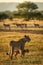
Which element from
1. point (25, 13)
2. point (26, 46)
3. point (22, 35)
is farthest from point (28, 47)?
point (25, 13)

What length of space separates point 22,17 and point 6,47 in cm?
37

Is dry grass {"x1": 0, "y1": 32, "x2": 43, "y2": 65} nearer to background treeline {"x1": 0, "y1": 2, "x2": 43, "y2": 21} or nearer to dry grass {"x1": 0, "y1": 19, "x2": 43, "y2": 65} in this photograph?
dry grass {"x1": 0, "y1": 19, "x2": 43, "y2": 65}

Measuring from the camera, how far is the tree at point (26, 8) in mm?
1626

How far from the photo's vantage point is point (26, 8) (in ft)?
5.33

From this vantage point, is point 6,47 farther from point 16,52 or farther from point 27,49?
point 27,49

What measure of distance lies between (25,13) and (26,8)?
0.19ft

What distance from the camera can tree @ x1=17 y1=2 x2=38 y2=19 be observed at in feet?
5.33

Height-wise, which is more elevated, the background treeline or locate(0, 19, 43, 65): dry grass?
the background treeline

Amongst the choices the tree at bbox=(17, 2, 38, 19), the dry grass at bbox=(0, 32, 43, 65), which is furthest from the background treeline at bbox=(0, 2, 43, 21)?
the dry grass at bbox=(0, 32, 43, 65)

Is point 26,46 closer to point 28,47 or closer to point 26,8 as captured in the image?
point 28,47

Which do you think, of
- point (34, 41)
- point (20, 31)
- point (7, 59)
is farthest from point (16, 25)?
point (7, 59)

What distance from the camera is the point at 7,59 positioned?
159 centimetres

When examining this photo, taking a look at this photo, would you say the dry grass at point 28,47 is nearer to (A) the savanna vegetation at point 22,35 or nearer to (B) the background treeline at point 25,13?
(A) the savanna vegetation at point 22,35

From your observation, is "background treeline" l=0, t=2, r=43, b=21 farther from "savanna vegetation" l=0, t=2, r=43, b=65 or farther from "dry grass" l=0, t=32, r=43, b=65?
"dry grass" l=0, t=32, r=43, b=65
